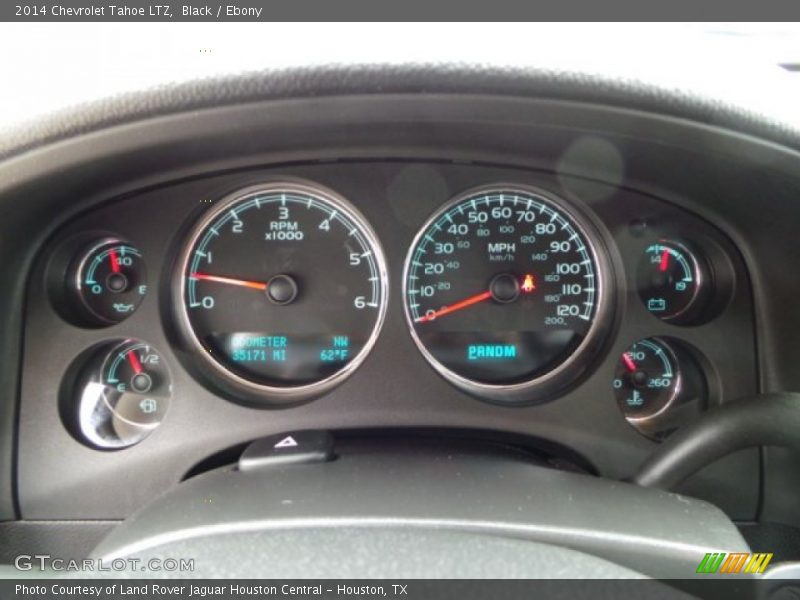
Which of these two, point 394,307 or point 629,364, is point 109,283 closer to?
point 394,307

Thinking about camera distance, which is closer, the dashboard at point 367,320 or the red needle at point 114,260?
the dashboard at point 367,320

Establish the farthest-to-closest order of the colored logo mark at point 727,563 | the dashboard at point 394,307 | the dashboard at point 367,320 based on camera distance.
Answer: the dashboard at point 367,320 → the dashboard at point 394,307 → the colored logo mark at point 727,563

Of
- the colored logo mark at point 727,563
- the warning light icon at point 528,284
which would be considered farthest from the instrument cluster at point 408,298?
the colored logo mark at point 727,563

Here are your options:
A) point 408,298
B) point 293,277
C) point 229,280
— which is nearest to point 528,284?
point 408,298

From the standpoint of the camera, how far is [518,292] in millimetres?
2496

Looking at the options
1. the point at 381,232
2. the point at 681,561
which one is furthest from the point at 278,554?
the point at 381,232

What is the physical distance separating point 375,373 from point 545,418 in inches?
21.4

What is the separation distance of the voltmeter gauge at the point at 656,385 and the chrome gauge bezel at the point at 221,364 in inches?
33.0

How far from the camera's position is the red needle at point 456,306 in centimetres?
251

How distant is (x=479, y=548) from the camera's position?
4.76ft

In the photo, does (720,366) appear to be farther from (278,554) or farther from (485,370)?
(278,554)

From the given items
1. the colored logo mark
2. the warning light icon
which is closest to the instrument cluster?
the warning light icon

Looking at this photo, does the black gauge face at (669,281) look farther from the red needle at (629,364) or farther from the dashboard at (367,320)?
the red needle at (629,364)

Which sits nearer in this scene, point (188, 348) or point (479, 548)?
point (479, 548)
